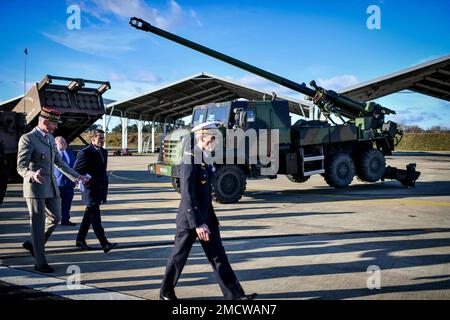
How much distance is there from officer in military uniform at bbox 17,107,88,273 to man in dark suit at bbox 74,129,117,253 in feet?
1.82

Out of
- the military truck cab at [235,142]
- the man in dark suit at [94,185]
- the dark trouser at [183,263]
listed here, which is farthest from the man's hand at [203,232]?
the military truck cab at [235,142]

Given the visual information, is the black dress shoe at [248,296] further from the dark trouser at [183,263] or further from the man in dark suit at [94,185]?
the man in dark suit at [94,185]

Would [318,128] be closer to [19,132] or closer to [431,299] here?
[431,299]

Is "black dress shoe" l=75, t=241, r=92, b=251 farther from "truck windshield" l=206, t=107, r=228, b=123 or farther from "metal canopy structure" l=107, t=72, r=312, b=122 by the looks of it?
"metal canopy structure" l=107, t=72, r=312, b=122

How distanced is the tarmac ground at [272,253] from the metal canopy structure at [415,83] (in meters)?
16.6

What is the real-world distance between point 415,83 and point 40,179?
30226mm

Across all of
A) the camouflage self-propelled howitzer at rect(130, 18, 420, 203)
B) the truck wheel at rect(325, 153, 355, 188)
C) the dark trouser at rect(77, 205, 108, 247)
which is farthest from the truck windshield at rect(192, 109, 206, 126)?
the dark trouser at rect(77, 205, 108, 247)

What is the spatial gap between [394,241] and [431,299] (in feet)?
7.01

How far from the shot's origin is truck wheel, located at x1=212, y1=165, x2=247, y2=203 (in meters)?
8.34

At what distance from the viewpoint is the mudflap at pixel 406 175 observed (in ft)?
37.6

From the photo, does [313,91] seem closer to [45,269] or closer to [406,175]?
[406,175]

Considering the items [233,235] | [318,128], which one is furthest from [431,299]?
[318,128]

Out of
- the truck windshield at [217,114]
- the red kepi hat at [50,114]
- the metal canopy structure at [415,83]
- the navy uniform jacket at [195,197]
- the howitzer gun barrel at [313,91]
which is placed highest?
the metal canopy structure at [415,83]

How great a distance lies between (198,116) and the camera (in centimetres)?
998
